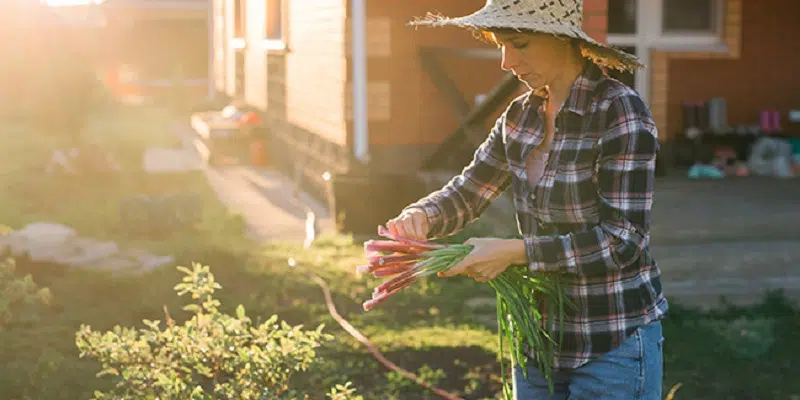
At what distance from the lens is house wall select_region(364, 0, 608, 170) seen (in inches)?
424

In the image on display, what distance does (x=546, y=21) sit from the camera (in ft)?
9.96

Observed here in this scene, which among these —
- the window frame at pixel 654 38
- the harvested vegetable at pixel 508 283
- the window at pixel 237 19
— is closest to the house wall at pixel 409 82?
the window frame at pixel 654 38

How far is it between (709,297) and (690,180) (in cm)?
319

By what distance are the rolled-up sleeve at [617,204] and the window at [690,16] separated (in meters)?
9.31

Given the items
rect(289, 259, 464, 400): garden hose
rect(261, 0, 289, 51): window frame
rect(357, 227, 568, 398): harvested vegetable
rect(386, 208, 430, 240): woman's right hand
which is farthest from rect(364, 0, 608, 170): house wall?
rect(357, 227, 568, 398): harvested vegetable

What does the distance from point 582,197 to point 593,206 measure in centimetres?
4

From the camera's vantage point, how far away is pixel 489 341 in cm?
666

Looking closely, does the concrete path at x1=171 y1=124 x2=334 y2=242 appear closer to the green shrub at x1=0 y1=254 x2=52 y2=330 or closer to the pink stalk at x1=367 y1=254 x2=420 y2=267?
the green shrub at x1=0 y1=254 x2=52 y2=330

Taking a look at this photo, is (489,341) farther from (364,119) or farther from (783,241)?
(364,119)

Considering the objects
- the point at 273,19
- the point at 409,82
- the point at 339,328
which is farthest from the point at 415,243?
the point at 273,19

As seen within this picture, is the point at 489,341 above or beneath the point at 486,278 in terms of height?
beneath

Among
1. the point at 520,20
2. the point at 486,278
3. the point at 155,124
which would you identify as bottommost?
the point at 155,124

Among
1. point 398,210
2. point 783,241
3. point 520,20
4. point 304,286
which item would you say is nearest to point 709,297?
point 783,241

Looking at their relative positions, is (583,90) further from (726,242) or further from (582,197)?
(726,242)
